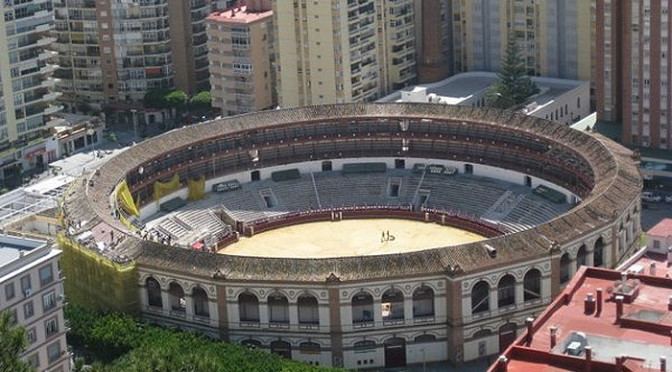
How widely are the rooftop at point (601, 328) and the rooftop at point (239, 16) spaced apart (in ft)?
257

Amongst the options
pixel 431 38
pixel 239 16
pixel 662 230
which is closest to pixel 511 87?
pixel 431 38

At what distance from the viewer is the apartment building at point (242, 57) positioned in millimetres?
149750

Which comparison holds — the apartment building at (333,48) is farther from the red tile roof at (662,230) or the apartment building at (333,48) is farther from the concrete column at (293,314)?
the red tile roof at (662,230)

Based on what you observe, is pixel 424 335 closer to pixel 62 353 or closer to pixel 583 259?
pixel 583 259

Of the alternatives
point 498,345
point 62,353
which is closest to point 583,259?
point 498,345

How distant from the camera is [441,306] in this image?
94.7 m

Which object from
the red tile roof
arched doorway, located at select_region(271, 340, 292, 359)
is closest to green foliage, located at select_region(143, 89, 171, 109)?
arched doorway, located at select_region(271, 340, 292, 359)

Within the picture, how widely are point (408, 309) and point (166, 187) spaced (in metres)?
37.9

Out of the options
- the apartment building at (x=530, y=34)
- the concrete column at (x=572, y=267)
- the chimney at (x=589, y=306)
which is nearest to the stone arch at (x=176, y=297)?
Answer: the concrete column at (x=572, y=267)

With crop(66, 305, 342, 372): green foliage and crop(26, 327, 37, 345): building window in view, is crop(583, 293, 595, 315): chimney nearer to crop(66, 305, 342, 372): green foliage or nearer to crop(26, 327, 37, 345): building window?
crop(66, 305, 342, 372): green foliage

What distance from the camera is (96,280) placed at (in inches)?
3947

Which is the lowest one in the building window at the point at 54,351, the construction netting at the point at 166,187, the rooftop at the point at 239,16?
the construction netting at the point at 166,187

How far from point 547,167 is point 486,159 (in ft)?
22.5

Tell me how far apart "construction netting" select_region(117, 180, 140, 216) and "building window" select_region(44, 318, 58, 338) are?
35.9m
